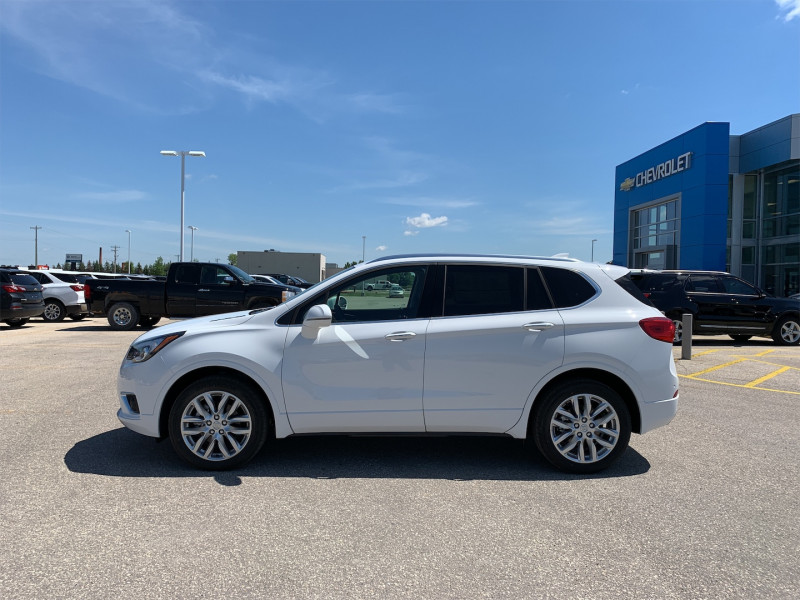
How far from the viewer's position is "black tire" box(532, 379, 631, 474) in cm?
418

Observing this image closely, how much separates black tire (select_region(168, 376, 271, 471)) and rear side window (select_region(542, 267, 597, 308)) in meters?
2.49

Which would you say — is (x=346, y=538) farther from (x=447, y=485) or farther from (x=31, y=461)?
(x=31, y=461)

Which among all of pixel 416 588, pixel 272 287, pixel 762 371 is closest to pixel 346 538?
pixel 416 588

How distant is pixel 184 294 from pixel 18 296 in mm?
4670

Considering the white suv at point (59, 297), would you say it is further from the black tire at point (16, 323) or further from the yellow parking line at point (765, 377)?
the yellow parking line at point (765, 377)

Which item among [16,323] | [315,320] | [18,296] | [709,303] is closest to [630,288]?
[315,320]

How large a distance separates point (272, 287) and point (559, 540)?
12.0 meters

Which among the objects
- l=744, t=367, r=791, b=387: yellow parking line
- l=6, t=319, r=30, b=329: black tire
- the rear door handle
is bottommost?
l=744, t=367, r=791, b=387: yellow parking line

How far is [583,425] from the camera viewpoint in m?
4.20

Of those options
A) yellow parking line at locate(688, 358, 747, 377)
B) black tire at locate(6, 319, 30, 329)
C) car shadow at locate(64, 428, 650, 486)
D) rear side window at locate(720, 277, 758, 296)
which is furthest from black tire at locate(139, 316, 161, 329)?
rear side window at locate(720, 277, 758, 296)

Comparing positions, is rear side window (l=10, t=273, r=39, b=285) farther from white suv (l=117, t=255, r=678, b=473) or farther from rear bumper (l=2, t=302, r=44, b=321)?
white suv (l=117, t=255, r=678, b=473)

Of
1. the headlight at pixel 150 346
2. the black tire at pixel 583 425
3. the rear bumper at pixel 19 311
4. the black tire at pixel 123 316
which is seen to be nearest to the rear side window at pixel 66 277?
the rear bumper at pixel 19 311

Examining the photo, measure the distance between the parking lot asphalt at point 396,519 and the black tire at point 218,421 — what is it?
0.16 metres

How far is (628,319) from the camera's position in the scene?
4.25 meters
